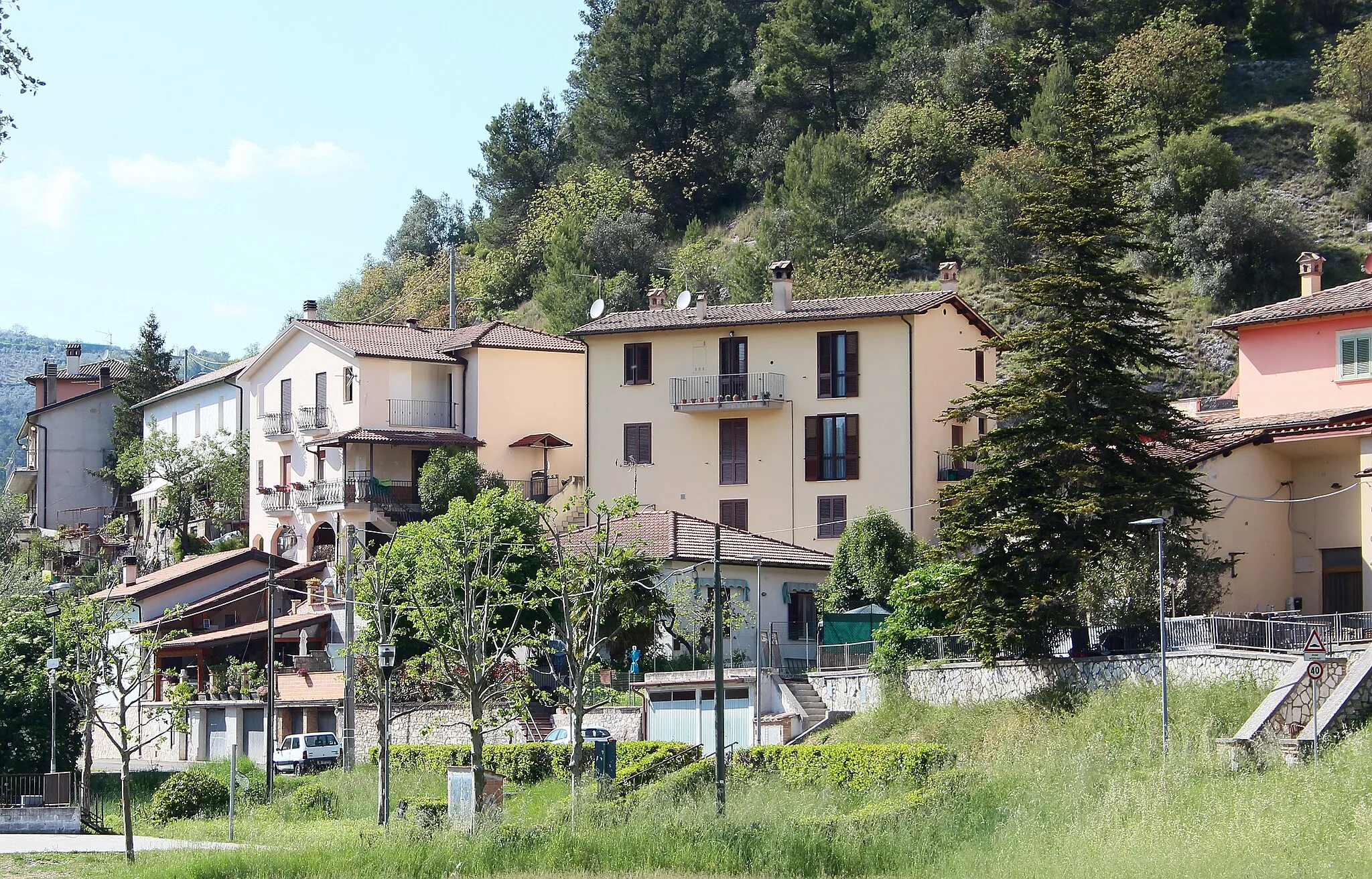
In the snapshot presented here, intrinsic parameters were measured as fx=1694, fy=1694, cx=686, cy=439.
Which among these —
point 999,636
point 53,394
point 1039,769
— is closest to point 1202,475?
point 999,636

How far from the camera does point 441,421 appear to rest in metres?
64.3

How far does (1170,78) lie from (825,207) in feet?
56.7

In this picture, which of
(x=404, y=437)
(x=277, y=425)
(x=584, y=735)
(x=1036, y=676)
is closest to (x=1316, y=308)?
(x=1036, y=676)

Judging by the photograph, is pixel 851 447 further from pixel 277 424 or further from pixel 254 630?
pixel 277 424

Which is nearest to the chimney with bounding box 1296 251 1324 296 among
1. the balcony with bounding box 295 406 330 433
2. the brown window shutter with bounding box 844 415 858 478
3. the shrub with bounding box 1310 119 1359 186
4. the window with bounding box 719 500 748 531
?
the brown window shutter with bounding box 844 415 858 478

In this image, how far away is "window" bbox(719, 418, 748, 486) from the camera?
185 feet

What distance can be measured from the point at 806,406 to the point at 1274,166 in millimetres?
35000

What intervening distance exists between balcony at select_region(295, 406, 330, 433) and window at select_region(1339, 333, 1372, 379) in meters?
37.0

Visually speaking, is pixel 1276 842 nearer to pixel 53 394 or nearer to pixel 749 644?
pixel 749 644

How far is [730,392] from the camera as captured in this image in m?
56.4

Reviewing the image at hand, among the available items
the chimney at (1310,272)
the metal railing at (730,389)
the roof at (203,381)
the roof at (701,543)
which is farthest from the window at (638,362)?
the chimney at (1310,272)

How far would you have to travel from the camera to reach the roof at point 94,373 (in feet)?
295

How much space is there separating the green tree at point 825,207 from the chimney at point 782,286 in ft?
73.3

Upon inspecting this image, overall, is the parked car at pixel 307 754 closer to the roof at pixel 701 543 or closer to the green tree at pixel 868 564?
the roof at pixel 701 543
